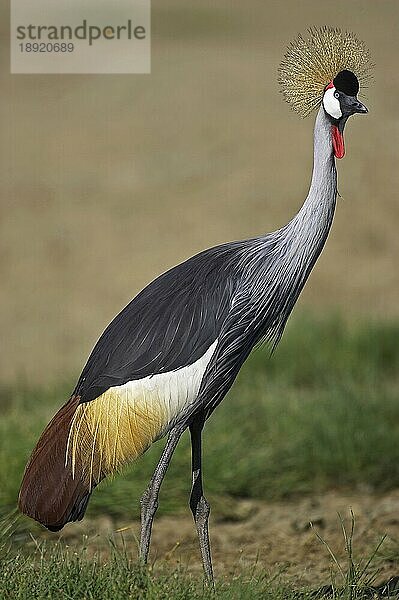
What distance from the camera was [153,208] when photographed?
898cm

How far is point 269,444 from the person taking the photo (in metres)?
4.60

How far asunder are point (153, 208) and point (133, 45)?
2.97 meters

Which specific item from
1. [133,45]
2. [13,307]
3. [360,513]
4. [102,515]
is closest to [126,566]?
[102,515]

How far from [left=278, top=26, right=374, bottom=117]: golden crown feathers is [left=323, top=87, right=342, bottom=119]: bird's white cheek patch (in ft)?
0.25

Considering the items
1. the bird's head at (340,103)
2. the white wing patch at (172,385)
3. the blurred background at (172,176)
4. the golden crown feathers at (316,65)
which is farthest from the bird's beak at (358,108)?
the blurred background at (172,176)

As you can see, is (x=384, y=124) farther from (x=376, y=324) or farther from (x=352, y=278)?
(x=376, y=324)

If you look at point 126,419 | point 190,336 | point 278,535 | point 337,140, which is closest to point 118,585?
point 126,419

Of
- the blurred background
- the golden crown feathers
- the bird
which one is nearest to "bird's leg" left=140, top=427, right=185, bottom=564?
the bird

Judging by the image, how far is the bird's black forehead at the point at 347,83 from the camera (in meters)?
2.79

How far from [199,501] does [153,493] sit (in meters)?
0.22

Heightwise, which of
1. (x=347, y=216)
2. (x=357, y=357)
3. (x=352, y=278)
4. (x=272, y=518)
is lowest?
(x=272, y=518)

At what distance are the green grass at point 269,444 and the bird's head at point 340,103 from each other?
6.02ft

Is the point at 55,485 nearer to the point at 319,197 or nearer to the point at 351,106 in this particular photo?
the point at 319,197

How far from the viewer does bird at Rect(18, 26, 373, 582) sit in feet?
9.27
